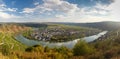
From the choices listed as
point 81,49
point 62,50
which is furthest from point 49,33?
point 81,49

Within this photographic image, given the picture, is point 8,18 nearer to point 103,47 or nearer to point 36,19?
point 36,19

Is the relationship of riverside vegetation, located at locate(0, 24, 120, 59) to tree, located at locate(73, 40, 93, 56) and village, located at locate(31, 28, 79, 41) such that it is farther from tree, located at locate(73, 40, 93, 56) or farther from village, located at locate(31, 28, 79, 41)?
village, located at locate(31, 28, 79, 41)

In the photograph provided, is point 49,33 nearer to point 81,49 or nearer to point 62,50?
point 62,50

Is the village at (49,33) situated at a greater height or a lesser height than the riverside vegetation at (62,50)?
greater

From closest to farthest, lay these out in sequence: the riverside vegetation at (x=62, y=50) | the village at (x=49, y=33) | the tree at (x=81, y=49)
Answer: the riverside vegetation at (x=62, y=50) → the tree at (x=81, y=49) → the village at (x=49, y=33)

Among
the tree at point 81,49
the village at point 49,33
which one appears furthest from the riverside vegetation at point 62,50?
the village at point 49,33

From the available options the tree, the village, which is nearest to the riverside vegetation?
the tree

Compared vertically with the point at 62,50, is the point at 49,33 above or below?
above

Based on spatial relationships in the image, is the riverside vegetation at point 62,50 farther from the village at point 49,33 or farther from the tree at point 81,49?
the village at point 49,33
